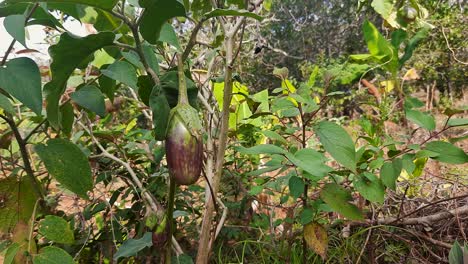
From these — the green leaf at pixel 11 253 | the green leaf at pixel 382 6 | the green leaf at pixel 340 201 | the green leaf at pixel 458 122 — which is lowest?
the green leaf at pixel 340 201

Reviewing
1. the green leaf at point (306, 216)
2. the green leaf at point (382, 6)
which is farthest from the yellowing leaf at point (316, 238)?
the green leaf at point (382, 6)

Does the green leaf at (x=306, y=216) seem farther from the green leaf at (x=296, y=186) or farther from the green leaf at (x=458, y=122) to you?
the green leaf at (x=458, y=122)

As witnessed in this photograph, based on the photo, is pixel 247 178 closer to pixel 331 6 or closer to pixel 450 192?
pixel 450 192

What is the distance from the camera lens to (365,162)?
0.71 metres

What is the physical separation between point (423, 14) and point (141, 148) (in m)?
0.88

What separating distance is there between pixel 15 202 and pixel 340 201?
1.67 ft

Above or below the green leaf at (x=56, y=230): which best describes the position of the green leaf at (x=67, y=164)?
above

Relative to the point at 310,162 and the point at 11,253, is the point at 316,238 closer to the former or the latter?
the point at 310,162

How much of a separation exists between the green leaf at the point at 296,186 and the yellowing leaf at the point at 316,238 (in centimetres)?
9

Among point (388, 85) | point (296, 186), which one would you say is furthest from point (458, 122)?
point (388, 85)

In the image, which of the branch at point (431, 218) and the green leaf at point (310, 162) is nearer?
the green leaf at point (310, 162)

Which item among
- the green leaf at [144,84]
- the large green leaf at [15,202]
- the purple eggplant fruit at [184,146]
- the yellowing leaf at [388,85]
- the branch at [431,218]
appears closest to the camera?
the purple eggplant fruit at [184,146]

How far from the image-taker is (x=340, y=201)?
65cm

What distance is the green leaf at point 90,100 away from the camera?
48 cm
